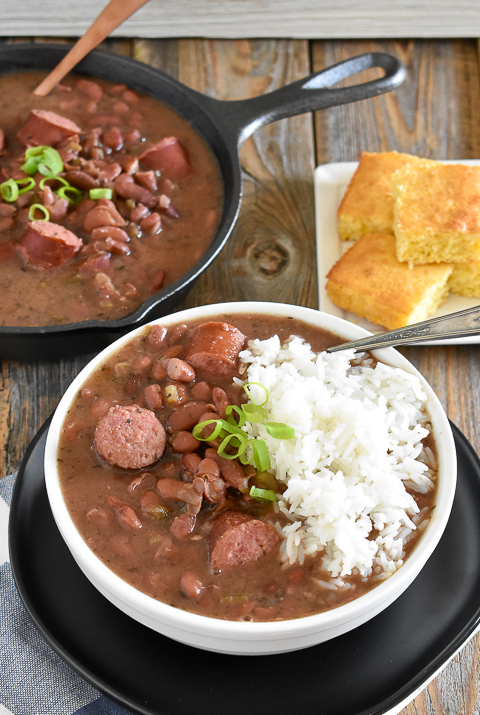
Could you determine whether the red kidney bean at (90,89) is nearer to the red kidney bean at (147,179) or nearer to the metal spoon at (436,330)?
the red kidney bean at (147,179)

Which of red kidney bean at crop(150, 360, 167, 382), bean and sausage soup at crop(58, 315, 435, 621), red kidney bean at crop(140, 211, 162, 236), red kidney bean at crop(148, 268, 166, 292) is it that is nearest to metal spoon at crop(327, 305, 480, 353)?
bean and sausage soup at crop(58, 315, 435, 621)

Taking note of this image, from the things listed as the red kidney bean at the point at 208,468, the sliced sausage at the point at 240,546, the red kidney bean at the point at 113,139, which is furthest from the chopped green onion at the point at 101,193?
the sliced sausage at the point at 240,546

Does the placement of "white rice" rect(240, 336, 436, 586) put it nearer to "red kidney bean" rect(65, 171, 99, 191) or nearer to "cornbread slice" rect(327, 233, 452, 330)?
"cornbread slice" rect(327, 233, 452, 330)

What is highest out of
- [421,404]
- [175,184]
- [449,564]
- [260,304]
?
[175,184]

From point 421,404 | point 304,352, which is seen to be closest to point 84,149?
point 304,352

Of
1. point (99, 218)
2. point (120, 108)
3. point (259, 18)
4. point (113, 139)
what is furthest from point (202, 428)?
point (259, 18)

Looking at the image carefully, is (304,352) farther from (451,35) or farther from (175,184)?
(451,35)

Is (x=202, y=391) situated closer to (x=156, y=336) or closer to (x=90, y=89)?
(x=156, y=336)
